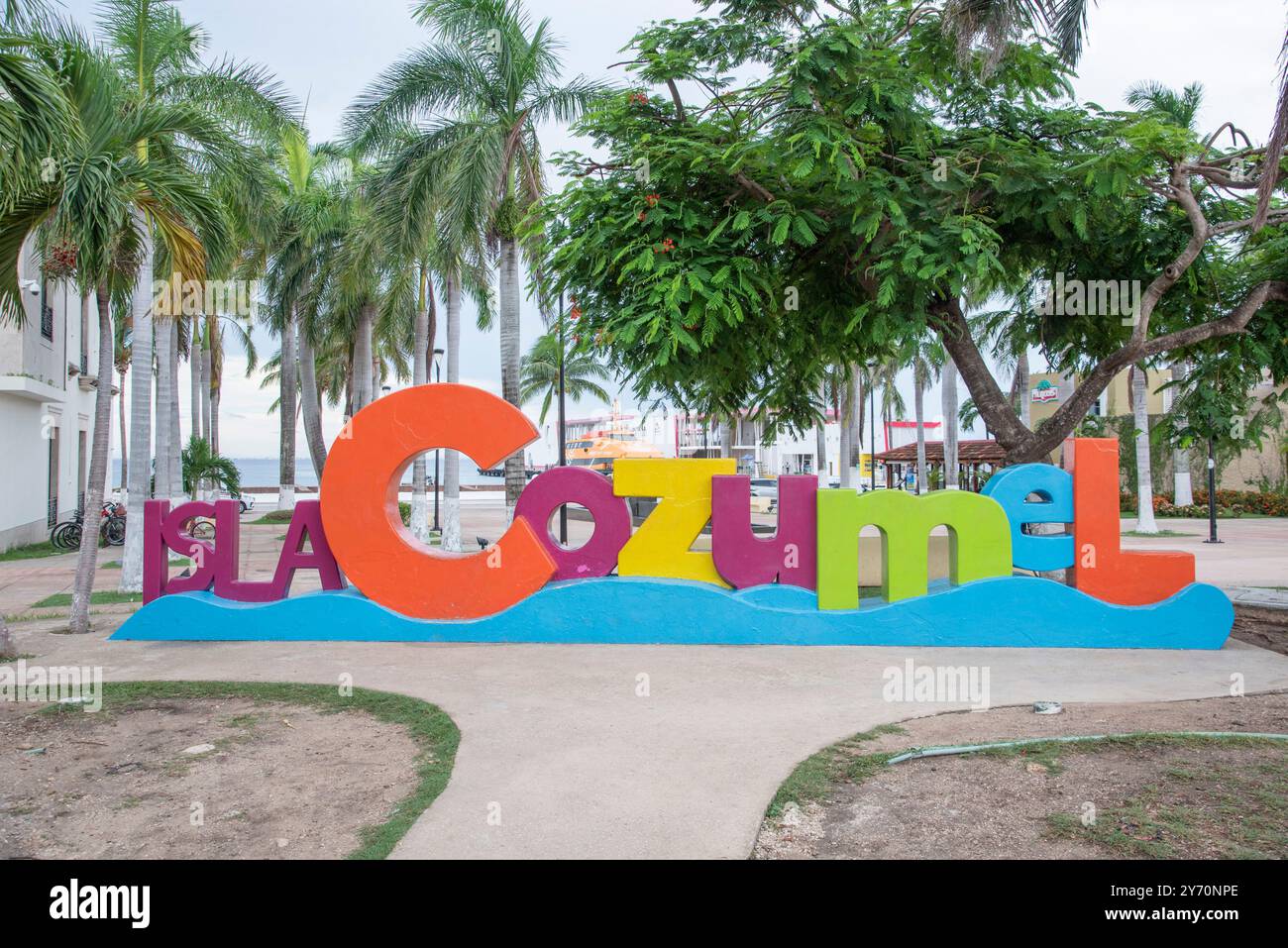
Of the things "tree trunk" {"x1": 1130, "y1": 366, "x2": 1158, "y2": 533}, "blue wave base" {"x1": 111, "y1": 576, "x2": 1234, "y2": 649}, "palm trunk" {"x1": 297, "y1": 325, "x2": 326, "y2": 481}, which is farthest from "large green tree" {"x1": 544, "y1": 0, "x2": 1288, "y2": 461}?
"palm trunk" {"x1": 297, "y1": 325, "x2": 326, "y2": 481}

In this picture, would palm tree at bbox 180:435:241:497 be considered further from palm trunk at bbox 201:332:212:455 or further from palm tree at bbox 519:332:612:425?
palm tree at bbox 519:332:612:425

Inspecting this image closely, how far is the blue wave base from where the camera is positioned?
10359mm

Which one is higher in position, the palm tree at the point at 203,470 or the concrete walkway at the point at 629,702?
the palm tree at the point at 203,470

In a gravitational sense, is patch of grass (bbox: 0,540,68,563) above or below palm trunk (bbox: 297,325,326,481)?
below

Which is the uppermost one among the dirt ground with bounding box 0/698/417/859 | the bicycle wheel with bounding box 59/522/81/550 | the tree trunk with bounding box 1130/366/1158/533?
the tree trunk with bounding box 1130/366/1158/533

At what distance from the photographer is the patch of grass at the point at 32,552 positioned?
21.1 meters

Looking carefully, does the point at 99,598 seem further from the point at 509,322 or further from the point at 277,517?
the point at 277,517

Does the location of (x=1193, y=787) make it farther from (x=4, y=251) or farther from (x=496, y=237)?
(x=496, y=237)

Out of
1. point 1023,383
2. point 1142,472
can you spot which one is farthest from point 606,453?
point 1142,472

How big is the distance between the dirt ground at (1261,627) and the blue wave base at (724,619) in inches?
41.3

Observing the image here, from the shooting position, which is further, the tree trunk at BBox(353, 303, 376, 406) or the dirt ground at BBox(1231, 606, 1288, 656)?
the tree trunk at BBox(353, 303, 376, 406)

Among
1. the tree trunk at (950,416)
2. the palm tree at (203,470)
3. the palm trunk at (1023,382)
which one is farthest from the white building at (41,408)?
the palm trunk at (1023,382)

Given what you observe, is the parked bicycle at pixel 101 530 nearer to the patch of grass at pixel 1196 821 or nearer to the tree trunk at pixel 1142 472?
the patch of grass at pixel 1196 821

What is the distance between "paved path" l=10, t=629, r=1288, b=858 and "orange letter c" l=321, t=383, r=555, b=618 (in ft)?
2.28
